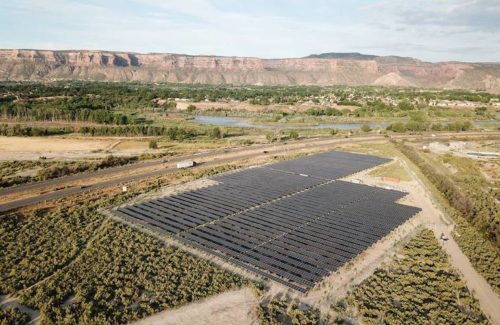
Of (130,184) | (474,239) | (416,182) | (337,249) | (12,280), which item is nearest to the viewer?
(12,280)

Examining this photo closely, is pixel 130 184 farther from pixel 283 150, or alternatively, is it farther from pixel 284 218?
pixel 283 150

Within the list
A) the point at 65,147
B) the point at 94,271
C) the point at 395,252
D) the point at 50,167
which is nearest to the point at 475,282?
the point at 395,252

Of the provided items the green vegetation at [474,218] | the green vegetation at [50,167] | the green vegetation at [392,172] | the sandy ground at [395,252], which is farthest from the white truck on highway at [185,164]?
the green vegetation at [474,218]

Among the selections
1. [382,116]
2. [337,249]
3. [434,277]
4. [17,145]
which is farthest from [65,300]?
[382,116]

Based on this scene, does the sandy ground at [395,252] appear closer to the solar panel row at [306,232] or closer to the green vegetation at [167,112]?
the solar panel row at [306,232]

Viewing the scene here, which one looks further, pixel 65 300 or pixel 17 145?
pixel 17 145

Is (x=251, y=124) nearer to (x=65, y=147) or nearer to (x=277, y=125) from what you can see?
(x=277, y=125)

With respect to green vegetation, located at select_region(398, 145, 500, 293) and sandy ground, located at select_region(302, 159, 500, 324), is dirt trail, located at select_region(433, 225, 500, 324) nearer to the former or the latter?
sandy ground, located at select_region(302, 159, 500, 324)
